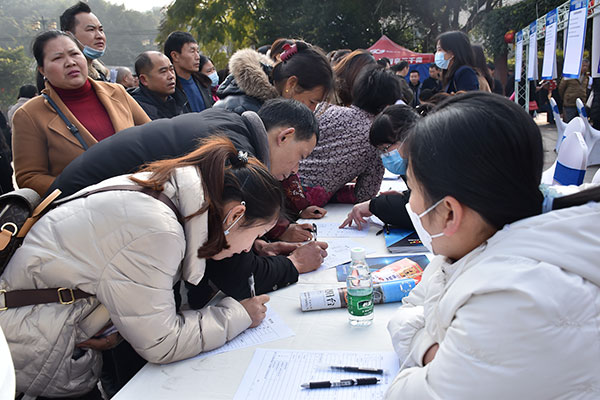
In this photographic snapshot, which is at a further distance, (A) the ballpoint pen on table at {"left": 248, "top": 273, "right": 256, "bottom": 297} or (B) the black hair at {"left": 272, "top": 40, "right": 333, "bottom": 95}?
(B) the black hair at {"left": 272, "top": 40, "right": 333, "bottom": 95}

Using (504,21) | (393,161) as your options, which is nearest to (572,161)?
(393,161)

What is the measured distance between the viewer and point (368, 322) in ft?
4.49

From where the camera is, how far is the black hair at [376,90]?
8.68 feet

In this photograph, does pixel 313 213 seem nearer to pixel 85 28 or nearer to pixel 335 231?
pixel 335 231

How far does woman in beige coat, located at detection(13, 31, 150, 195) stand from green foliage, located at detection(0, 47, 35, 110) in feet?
97.3

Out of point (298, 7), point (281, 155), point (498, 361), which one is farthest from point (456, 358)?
point (298, 7)

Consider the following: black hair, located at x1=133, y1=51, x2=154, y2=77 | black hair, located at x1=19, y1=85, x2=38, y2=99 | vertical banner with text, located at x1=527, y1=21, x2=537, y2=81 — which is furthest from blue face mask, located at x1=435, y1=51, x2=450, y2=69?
vertical banner with text, located at x1=527, y1=21, x2=537, y2=81

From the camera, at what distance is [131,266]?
119 centimetres

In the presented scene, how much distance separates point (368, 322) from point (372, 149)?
1499 mm

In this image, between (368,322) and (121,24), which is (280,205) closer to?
(368,322)

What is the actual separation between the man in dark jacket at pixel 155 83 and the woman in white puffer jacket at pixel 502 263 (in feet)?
9.67

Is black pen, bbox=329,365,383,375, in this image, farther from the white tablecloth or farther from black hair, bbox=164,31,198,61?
black hair, bbox=164,31,198,61

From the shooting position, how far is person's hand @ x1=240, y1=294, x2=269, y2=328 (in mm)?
1405

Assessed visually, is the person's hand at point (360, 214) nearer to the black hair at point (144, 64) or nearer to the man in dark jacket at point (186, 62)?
the black hair at point (144, 64)
